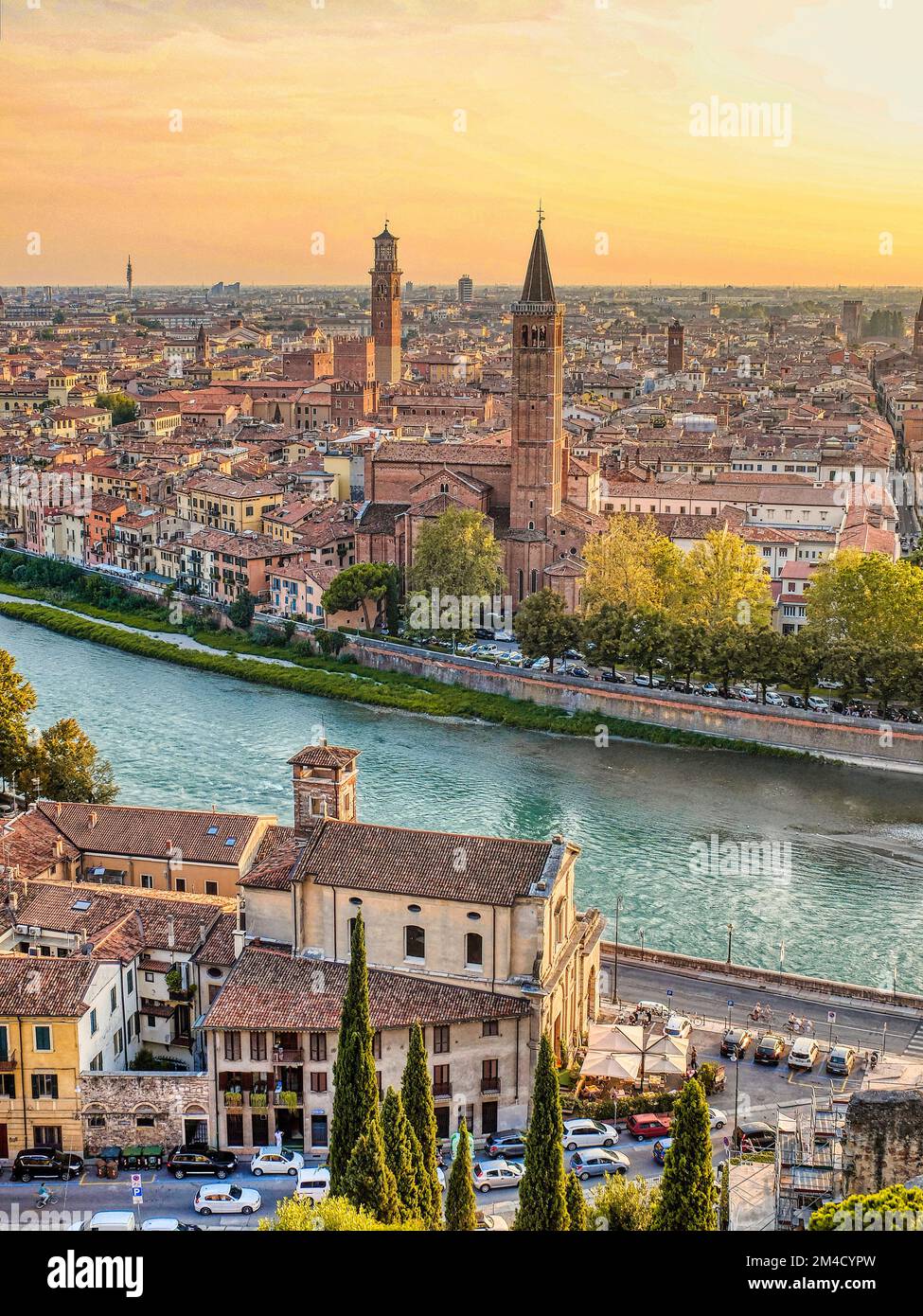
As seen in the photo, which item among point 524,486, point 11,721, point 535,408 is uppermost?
point 535,408

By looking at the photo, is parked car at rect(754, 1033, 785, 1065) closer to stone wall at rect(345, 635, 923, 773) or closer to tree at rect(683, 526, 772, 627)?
stone wall at rect(345, 635, 923, 773)

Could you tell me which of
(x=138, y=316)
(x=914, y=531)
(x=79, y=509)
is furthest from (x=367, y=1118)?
(x=138, y=316)

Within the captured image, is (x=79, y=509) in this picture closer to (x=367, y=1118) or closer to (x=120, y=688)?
(x=120, y=688)

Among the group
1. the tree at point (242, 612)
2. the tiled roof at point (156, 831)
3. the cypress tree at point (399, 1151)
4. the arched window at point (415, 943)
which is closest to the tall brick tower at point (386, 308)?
the tree at point (242, 612)

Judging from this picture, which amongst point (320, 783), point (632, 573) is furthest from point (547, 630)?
point (320, 783)

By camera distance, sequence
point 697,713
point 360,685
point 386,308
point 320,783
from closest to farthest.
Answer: point 320,783, point 697,713, point 360,685, point 386,308

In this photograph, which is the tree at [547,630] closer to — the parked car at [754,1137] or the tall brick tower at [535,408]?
the tall brick tower at [535,408]

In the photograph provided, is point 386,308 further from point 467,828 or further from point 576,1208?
point 576,1208
